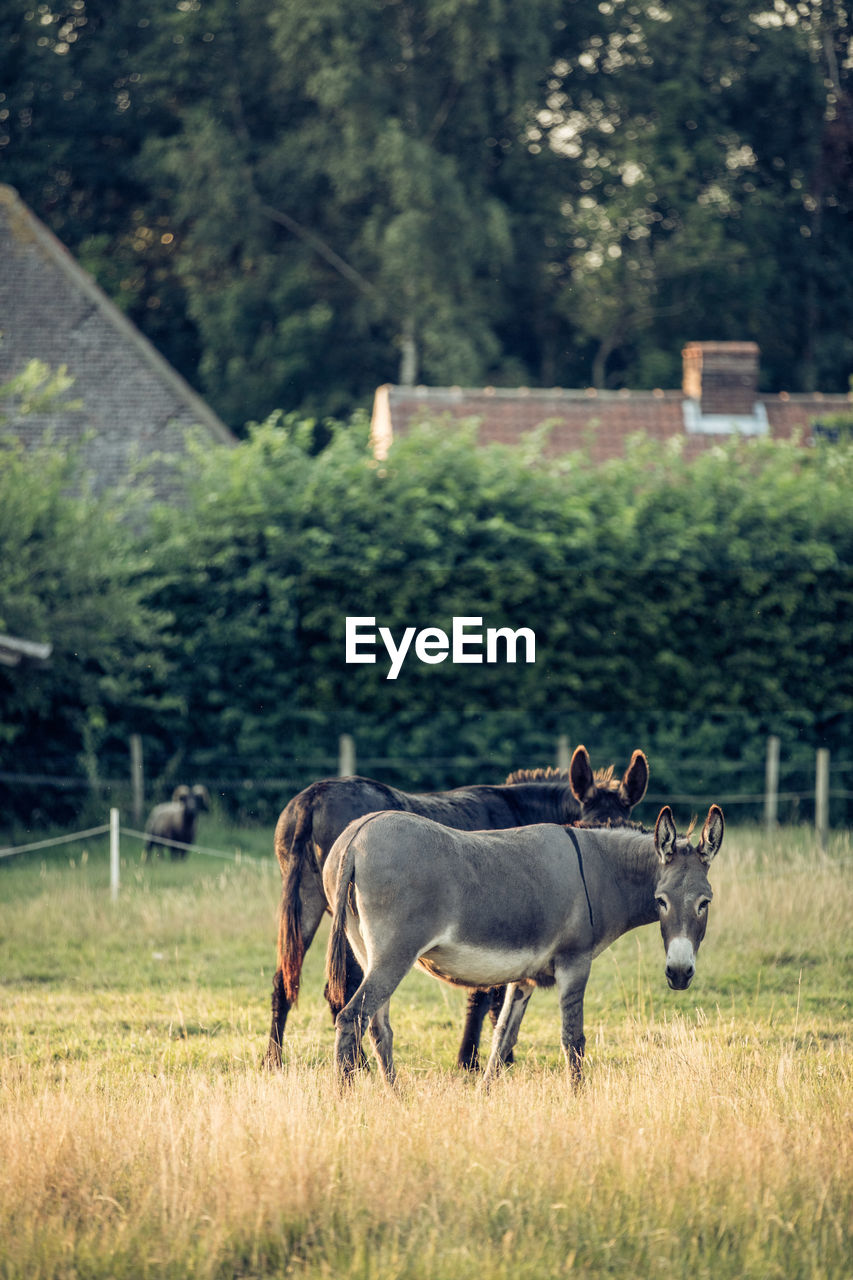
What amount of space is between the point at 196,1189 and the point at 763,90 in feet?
108

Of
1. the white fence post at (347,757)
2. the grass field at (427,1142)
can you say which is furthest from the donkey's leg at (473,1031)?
the white fence post at (347,757)

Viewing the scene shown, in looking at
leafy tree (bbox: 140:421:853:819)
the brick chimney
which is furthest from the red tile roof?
leafy tree (bbox: 140:421:853:819)

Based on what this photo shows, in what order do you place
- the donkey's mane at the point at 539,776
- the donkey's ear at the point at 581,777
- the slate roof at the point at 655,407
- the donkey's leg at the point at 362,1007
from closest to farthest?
the donkey's leg at the point at 362,1007 < the donkey's ear at the point at 581,777 < the donkey's mane at the point at 539,776 < the slate roof at the point at 655,407

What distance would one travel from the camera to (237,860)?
36.4ft

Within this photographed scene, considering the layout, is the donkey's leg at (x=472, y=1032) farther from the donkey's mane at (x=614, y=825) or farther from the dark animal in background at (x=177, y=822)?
the dark animal in background at (x=177, y=822)

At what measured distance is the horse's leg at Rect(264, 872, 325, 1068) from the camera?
6914 mm

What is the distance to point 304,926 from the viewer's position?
277 inches

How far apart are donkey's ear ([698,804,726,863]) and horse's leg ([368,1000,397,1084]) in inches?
61.4

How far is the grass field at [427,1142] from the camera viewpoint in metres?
4.42

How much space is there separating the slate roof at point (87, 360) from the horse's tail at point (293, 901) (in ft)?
41.3

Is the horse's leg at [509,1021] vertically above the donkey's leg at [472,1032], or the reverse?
the horse's leg at [509,1021]

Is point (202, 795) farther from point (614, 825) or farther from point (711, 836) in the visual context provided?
point (711, 836)

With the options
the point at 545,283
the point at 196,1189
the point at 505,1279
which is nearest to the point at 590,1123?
the point at 505,1279

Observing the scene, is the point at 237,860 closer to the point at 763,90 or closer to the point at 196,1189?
the point at 196,1189
